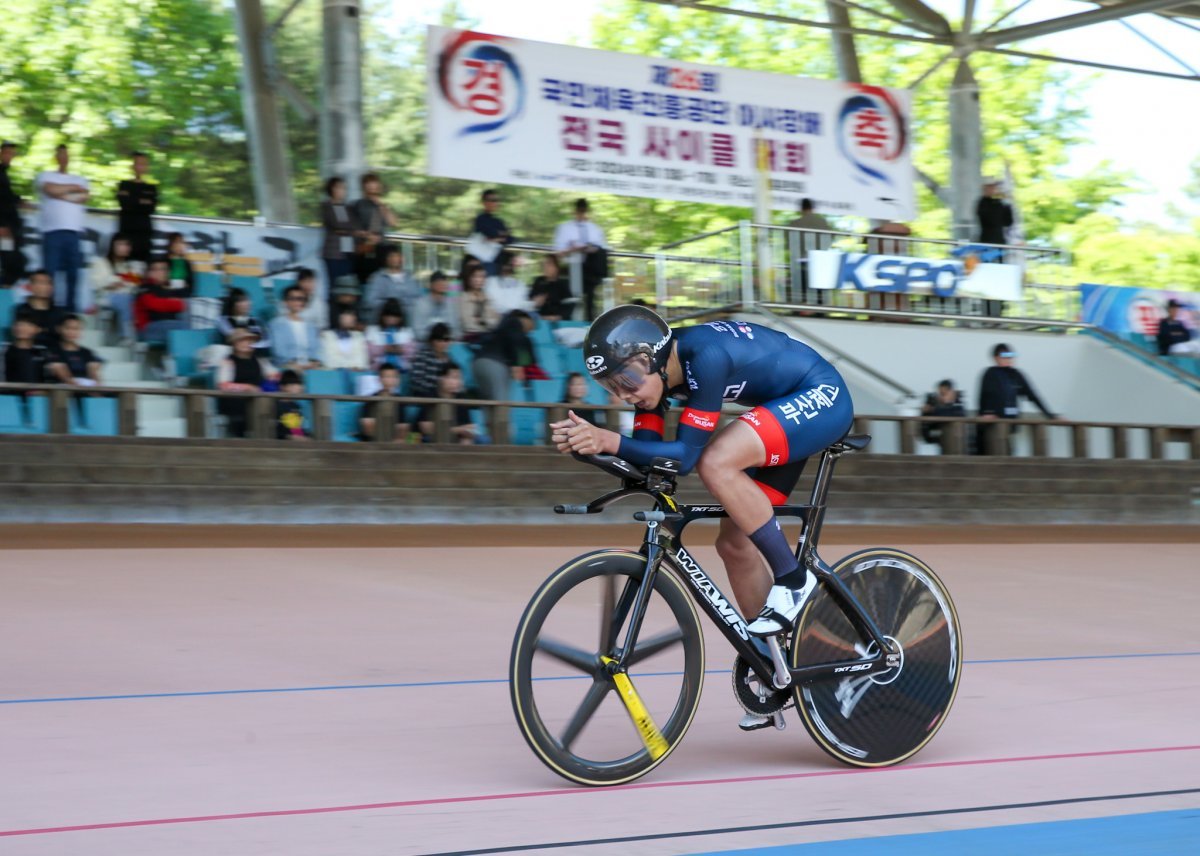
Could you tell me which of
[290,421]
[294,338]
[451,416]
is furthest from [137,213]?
[451,416]

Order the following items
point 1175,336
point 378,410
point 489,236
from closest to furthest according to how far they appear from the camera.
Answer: point 378,410 → point 489,236 → point 1175,336

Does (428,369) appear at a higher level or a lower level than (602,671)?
higher

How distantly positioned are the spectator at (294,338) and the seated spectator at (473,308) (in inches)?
63.2

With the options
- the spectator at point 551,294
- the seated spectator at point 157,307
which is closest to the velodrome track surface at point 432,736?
the seated spectator at point 157,307

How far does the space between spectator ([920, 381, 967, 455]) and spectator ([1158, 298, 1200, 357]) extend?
6656 mm

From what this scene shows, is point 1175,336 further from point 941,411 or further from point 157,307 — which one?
point 157,307

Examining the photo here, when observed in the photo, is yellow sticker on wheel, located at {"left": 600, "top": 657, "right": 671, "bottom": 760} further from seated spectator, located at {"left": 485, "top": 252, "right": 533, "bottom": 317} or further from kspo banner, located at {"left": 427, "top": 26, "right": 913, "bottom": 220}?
kspo banner, located at {"left": 427, "top": 26, "right": 913, "bottom": 220}

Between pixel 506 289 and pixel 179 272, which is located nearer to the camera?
pixel 179 272

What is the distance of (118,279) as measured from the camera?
13250 millimetres

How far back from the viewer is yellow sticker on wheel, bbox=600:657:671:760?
4055mm

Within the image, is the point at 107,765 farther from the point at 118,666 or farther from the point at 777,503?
the point at 777,503

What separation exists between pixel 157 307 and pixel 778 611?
31.7ft

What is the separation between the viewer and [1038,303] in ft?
68.7

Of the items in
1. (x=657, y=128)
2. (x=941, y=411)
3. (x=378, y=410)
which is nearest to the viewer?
(x=378, y=410)
